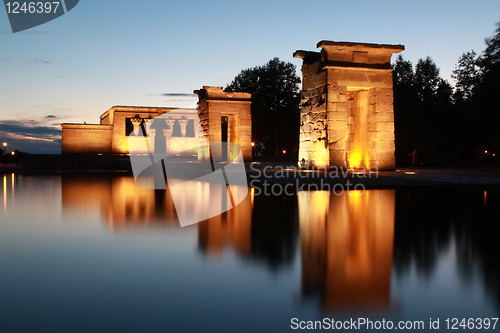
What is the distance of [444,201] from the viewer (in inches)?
390

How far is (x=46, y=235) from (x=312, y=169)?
14.6 m

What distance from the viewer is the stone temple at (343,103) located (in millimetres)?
18641

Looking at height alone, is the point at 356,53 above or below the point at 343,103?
above

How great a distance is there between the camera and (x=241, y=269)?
416cm

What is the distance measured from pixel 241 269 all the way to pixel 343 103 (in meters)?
15.5

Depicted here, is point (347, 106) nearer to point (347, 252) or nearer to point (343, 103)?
point (343, 103)

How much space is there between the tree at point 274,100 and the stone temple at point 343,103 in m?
27.9

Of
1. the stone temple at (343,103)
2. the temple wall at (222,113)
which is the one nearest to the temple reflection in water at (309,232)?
the stone temple at (343,103)

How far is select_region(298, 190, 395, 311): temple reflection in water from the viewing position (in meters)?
3.44

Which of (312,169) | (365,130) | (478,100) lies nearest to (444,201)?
(312,169)

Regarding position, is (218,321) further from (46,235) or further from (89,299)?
(46,235)

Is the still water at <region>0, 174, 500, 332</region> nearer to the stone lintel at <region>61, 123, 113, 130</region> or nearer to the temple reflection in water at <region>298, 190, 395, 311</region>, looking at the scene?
the temple reflection in water at <region>298, 190, 395, 311</region>

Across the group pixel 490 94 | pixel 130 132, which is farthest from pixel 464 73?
pixel 130 132

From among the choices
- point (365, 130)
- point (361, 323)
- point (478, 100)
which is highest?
point (478, 100)
